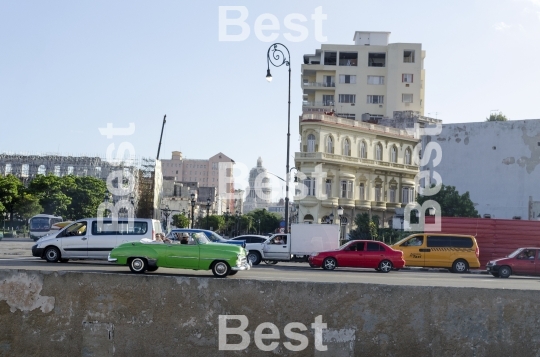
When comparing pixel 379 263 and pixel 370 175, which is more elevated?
pixel 370 175

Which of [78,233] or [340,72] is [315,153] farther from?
[78,233]

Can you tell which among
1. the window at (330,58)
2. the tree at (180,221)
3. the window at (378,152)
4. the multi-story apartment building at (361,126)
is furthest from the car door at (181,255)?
the tree at (180,221)

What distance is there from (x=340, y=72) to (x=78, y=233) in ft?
176

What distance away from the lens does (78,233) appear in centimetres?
2338

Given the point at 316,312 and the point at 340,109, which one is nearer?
the point at 316,312

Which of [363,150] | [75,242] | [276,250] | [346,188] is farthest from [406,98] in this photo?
[75,242]

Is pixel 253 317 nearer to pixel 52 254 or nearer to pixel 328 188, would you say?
pixel 52 254

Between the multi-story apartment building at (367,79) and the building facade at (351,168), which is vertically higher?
the multi-story apartment building at (367,79)

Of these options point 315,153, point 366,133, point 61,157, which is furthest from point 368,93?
point 61,157

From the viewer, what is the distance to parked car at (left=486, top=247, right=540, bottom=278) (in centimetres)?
2803

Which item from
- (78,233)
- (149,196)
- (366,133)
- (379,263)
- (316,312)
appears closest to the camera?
(316,312)

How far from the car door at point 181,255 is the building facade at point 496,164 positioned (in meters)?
35.5

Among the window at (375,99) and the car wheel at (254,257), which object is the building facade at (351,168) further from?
the car wheel at (254,257)

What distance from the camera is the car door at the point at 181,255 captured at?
18969 millimetres
